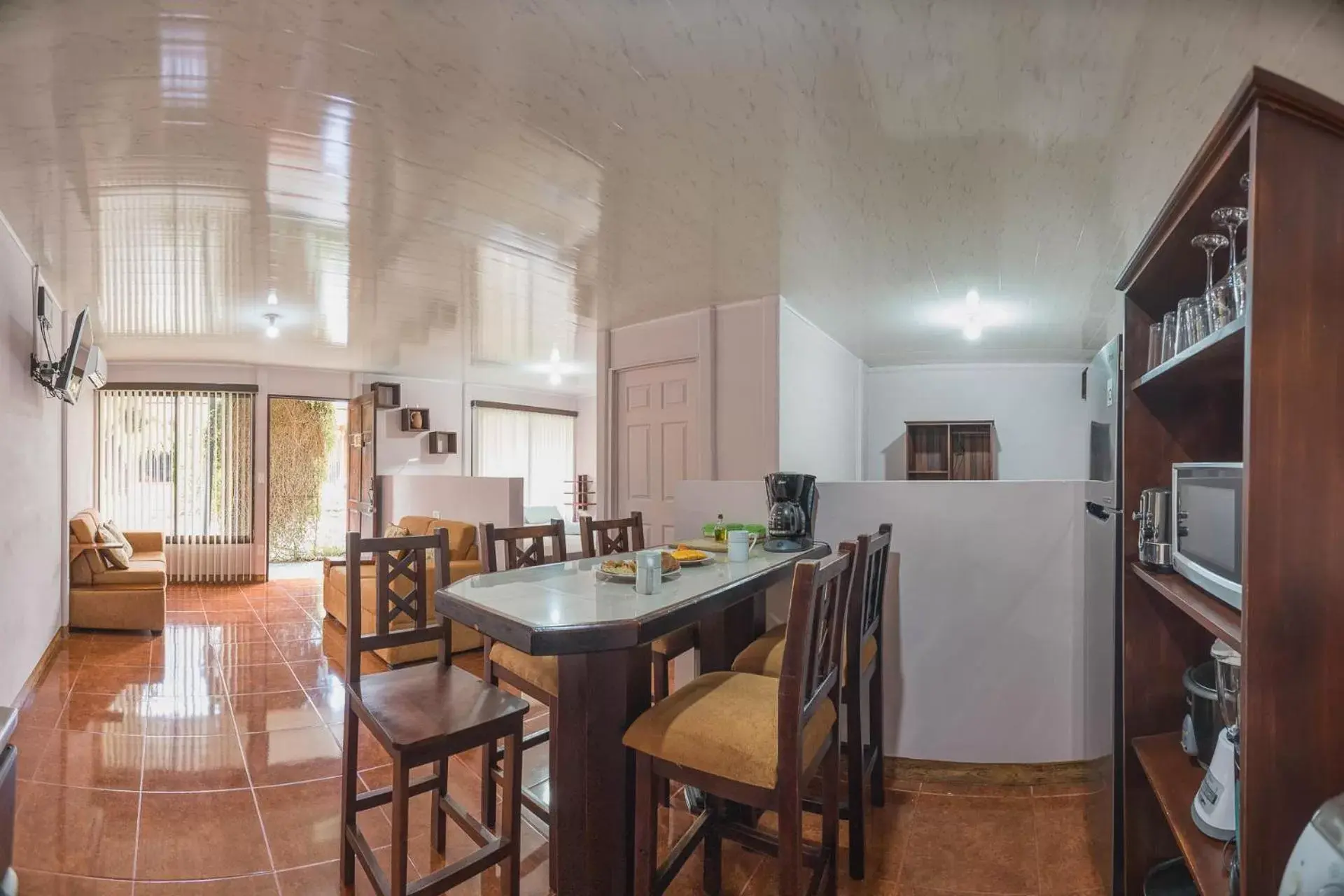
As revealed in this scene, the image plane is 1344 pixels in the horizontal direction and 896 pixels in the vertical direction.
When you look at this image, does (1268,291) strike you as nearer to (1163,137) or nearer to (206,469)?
(1163,137)

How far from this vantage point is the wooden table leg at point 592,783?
5.04 ft

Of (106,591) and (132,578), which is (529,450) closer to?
(132,578)

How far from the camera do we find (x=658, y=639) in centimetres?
201

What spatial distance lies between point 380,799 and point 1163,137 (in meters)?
3.14

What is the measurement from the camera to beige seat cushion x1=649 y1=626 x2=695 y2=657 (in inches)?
92.5

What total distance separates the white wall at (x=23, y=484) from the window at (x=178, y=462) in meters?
2.57

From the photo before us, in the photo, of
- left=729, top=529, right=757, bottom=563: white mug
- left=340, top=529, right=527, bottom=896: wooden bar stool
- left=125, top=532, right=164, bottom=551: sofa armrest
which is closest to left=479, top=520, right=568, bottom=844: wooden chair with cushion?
left=340, top=529, right=527, bottom=896: wooden bar stool

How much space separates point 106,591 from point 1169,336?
6.19 metres

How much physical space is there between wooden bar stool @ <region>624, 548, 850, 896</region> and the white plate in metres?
0.33

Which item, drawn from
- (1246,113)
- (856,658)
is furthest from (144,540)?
(1246,113)

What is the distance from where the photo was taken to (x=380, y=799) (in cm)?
183

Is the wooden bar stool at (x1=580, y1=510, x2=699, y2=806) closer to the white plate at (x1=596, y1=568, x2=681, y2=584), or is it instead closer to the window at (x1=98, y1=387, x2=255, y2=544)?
the white plate at (x1=596, y1=568, x2=681, y2=584)

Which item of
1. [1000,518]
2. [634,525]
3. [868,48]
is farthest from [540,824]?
[868,48]

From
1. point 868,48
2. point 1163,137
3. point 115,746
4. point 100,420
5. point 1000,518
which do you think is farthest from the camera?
point 100,420
